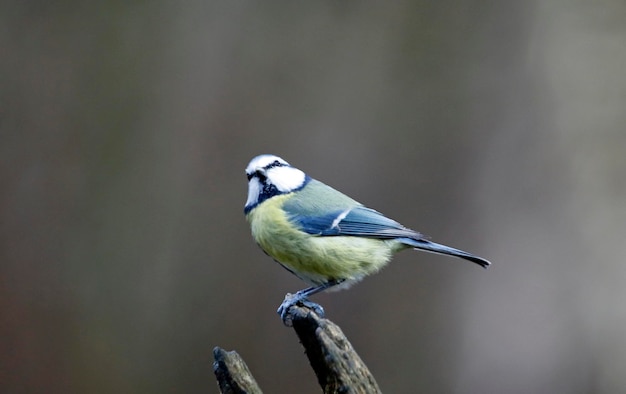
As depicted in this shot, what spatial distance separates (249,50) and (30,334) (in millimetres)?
1325

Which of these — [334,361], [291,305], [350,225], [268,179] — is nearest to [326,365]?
[334,361]

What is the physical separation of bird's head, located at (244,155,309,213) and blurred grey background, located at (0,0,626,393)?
975mm

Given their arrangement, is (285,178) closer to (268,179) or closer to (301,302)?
(268,179)

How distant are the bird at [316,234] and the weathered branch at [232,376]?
276 millimetres

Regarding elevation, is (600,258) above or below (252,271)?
above

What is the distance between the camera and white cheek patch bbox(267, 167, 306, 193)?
1.61m

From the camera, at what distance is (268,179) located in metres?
1.61

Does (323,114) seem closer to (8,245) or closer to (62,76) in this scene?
(62,76)

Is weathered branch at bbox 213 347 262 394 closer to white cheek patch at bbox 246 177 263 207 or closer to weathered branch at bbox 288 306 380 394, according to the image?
weathered branch at bbox 288 306 380 394

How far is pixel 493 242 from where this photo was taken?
263 cm

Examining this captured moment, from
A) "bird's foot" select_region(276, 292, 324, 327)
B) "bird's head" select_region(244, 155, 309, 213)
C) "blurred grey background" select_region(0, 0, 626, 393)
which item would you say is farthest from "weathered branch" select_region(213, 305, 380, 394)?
"blurred grey background" select_region(0, 0, 626, 393)

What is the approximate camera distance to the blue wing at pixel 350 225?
1.53 meters

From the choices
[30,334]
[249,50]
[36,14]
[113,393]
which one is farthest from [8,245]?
[249,50]

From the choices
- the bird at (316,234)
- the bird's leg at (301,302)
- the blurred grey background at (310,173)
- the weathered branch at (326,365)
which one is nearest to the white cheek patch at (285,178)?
the bird at (316,234)
